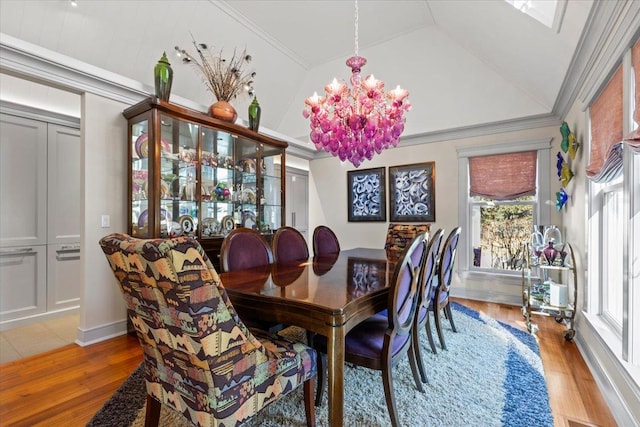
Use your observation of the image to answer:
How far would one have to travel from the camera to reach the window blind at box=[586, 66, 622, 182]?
1813 mm

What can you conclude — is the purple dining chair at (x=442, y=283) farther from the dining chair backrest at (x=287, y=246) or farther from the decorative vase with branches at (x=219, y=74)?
the decorative vase with branches at (x=219, y=74)

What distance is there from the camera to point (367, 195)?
5086mm

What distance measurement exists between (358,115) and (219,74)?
2016 mm

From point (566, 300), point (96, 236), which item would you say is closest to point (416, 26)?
point (566, 300)

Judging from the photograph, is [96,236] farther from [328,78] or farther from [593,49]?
[593,49]

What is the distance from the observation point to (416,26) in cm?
401

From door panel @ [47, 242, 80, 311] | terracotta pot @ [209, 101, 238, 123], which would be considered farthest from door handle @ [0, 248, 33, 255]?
terracotta pot @ [209, 101, 238, 123]

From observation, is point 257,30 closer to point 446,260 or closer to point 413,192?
point 413,192

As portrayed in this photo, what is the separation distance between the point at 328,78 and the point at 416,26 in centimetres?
149

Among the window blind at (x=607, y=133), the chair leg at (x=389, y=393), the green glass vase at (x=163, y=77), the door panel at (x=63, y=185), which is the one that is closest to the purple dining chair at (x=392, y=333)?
the chair leg at (x=389, y=393)

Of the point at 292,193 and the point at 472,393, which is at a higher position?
the point at 292,193

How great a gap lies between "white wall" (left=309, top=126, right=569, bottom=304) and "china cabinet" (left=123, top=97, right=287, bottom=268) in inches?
64.8

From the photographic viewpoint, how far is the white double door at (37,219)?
314 centimetres

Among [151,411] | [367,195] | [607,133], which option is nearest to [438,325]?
[607,133]
